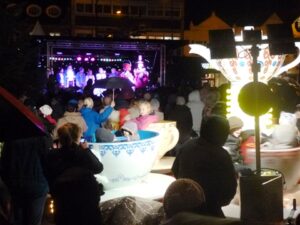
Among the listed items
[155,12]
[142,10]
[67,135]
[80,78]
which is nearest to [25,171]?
[67,135]

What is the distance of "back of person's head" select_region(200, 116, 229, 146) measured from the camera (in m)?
5.37

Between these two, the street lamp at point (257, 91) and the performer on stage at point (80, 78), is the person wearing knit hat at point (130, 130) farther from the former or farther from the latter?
the performer on stage at point (80, 78)

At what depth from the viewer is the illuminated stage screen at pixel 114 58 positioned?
2619cm

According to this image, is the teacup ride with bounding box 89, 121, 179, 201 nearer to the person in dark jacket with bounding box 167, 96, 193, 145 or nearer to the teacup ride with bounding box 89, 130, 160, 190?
the teacup ride with bounding box 89, 130, 160, 190

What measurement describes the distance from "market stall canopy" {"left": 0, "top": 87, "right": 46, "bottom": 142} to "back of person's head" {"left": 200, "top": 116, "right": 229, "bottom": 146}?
2667mm

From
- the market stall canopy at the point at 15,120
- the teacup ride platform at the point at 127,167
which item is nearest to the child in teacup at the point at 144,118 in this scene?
the teacup ride platform at the point at 127,167

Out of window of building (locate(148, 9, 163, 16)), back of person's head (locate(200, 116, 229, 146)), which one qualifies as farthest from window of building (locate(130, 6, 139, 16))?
back of person's head (locate(200, 116, 229, 146))

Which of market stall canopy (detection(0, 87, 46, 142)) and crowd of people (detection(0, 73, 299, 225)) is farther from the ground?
market stall canopy (detection(0, 87, 46, 142))

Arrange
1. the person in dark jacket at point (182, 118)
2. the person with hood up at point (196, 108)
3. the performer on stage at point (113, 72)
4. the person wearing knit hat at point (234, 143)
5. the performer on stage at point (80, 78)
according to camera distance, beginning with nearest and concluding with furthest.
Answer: the person wearing knit hat at point (234, 143), the person in dark jacket at point (182, 118), the person with hood up at point (196, 108), the performer on stage at point (113, 72), the performer on stage at point (80, 78)

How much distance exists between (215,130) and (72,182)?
1540 mm

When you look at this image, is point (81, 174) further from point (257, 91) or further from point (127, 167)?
point (127, 167)

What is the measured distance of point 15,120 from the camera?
114 inches

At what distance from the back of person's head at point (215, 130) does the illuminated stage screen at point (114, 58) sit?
20551 mm

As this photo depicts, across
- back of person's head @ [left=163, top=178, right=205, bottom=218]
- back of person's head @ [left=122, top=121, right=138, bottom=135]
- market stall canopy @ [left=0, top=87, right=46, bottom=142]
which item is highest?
market stall canopy @ [left=0, top=87, right=46, bottom=142]
